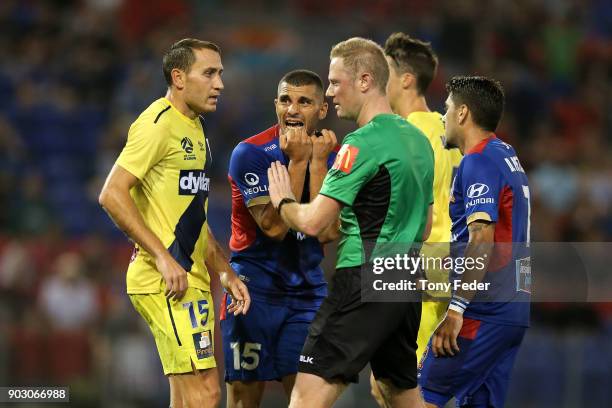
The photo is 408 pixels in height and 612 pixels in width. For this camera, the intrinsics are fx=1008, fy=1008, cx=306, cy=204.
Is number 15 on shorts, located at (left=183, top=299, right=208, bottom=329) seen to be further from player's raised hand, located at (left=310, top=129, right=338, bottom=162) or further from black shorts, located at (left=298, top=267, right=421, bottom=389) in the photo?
player's raised hand, located at (left=310, top=129, right=338, bottom=162)

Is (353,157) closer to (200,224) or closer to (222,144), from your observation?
(200,224)

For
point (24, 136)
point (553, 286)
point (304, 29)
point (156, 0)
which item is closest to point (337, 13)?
point (304, 29)

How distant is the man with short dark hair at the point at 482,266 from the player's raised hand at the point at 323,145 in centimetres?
82

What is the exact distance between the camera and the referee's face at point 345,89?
18.8 feet

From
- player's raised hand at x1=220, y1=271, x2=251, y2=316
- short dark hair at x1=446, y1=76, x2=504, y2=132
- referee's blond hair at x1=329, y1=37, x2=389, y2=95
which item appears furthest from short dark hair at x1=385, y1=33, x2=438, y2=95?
player's raised hand at x1=220, y1=271, x2=251, y2=316

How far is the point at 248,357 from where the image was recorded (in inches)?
261

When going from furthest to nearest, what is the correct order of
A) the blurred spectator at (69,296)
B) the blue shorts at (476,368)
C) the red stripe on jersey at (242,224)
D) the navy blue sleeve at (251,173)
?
1. the blurred spectator at (69,296)
2. the red stripe on jersey at (242,224)
3. the navy blue sleeve at (251,173)
4. the blue shorts at (476,368)

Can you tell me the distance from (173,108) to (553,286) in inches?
210

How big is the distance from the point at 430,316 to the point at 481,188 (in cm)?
129

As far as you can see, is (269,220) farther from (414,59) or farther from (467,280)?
(414,59)

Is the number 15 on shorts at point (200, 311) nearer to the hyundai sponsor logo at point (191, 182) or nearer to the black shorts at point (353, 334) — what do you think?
the hyundai sponsor logo at point (191, 182)

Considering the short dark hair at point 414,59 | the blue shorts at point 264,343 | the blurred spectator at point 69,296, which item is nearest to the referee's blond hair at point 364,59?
the short dark hair at point 414,59

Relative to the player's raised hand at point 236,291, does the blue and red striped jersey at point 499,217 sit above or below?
above

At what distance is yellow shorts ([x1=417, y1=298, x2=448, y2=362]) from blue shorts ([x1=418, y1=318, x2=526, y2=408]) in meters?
0.60
